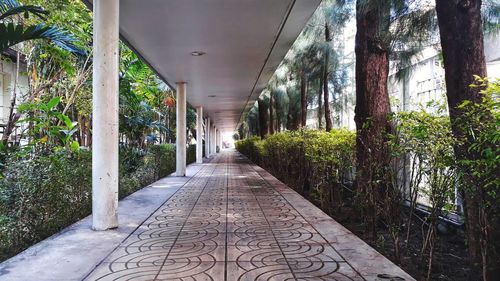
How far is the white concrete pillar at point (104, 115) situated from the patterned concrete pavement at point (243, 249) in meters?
0.50

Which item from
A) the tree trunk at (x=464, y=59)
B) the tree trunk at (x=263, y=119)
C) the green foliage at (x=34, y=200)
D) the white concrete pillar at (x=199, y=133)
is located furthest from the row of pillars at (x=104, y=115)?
the tree trunk at (x=263, y=119)

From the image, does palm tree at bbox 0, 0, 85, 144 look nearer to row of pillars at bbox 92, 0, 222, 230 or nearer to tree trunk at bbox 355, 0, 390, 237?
row of pillars at bbox 92, 0, 222, 230

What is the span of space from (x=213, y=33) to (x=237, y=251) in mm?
4404

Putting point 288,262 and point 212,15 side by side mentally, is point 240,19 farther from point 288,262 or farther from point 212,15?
point 288,262

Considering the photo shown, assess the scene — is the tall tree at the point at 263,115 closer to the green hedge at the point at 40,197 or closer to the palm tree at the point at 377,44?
the palm tree at the point at 377,44

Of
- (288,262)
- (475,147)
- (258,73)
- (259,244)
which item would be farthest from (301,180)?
(475,147)

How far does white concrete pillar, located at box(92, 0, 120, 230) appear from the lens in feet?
15.2

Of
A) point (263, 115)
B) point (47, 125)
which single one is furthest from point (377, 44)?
point (263, 115)

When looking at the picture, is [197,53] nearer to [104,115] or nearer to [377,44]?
[377,44]

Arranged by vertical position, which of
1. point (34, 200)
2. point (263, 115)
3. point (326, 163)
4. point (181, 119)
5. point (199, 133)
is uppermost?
point (263, 115)

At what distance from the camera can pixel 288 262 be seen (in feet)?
11.2

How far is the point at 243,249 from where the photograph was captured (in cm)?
381

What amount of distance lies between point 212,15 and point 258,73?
4811mm

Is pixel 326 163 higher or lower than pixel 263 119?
lower
